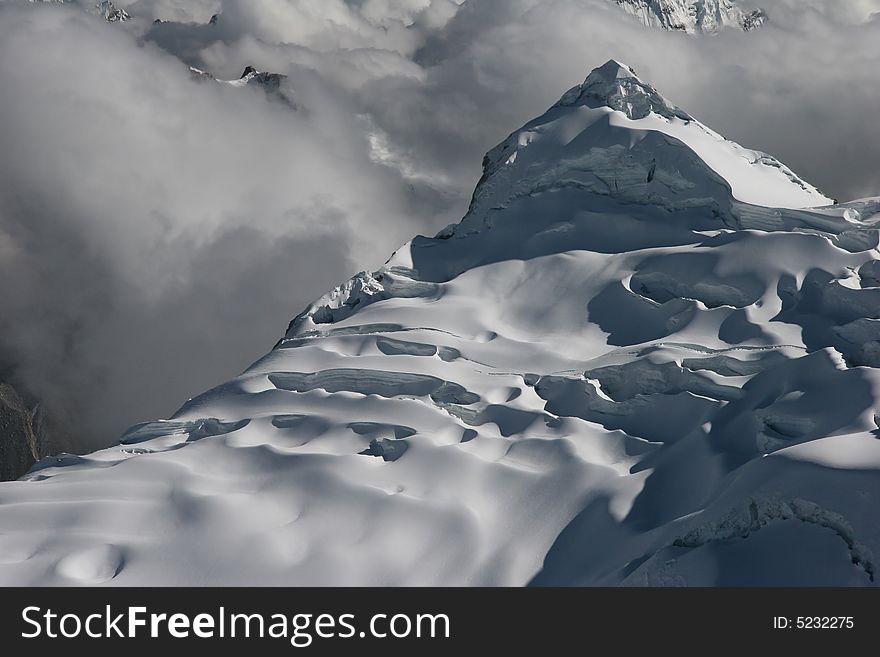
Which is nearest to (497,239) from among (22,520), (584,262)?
(584,262)

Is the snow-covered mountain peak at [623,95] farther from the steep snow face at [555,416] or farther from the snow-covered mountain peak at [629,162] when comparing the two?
the steep snow face at [555,416]

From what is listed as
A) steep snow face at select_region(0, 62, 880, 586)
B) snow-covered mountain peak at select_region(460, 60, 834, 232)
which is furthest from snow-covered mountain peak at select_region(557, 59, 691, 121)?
steep snow face at select_region(0, 62, 880, 586)

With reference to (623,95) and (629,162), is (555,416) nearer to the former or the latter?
(629,162)

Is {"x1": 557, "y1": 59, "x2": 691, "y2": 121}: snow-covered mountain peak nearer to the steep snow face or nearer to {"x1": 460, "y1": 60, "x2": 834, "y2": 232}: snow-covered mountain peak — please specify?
{"x1": 460, "y1": 60, "x2": 834, "y2": 232}: snow-covered mountain peak

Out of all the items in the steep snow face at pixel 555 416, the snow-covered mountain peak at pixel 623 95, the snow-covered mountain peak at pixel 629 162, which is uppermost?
the snow-covered mountain peak at pixel 623 95

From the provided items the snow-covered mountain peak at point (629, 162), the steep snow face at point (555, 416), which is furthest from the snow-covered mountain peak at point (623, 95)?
the steep snow face at point (555, 416)

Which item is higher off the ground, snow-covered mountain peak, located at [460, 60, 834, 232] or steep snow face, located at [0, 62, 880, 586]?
snow-covered mountain peak, located at [460, 60, 834, 232]

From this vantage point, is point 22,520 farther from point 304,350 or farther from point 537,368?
point 537,368

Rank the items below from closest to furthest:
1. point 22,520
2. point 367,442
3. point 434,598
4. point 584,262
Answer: point 434,598 < point 22,520 < point 367,442 < point 584,262

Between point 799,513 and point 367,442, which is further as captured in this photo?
point 367,442
